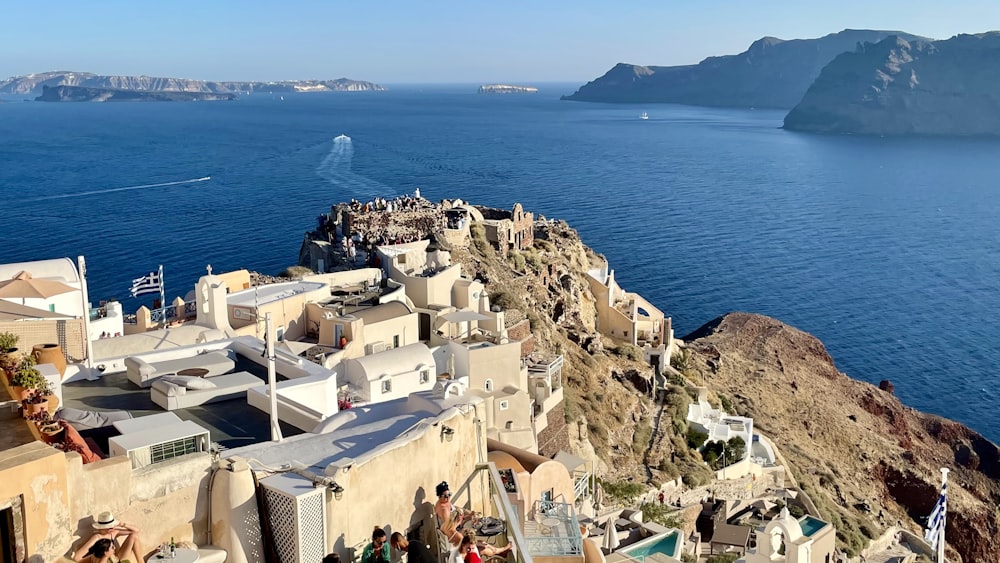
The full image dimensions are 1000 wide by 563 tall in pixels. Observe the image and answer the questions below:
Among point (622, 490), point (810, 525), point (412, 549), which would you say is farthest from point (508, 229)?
point (412, 549)

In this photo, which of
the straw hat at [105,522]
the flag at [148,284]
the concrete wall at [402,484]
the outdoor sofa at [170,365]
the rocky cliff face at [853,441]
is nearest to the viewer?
the straw hat at [105,522]

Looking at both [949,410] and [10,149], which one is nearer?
[949,410]

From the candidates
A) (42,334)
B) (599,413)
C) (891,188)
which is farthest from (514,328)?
(891,188)

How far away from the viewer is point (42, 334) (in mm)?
18391

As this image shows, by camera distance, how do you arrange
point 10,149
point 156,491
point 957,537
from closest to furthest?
point 156,491
point 957,537
point 10,149

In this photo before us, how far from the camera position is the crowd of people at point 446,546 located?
821cm

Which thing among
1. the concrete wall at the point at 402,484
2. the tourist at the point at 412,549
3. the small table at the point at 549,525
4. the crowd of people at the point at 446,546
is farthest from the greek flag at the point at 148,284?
the tourist at the point at 412,549

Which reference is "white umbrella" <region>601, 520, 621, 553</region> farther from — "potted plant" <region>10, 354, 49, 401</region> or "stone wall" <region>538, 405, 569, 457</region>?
"stone wall" <region>538, 405, 569, 457</region>

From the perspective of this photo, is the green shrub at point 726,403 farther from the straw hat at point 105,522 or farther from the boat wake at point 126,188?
the boat wake at point 126,188

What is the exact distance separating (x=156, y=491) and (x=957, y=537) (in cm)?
4080

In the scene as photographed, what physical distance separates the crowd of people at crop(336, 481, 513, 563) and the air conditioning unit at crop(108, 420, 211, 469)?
2029mm

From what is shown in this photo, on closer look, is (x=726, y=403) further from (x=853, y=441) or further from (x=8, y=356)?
(x=8, y=356)

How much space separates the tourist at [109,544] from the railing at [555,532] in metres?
4.61

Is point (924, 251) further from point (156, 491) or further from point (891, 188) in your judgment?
point (156, 491)
